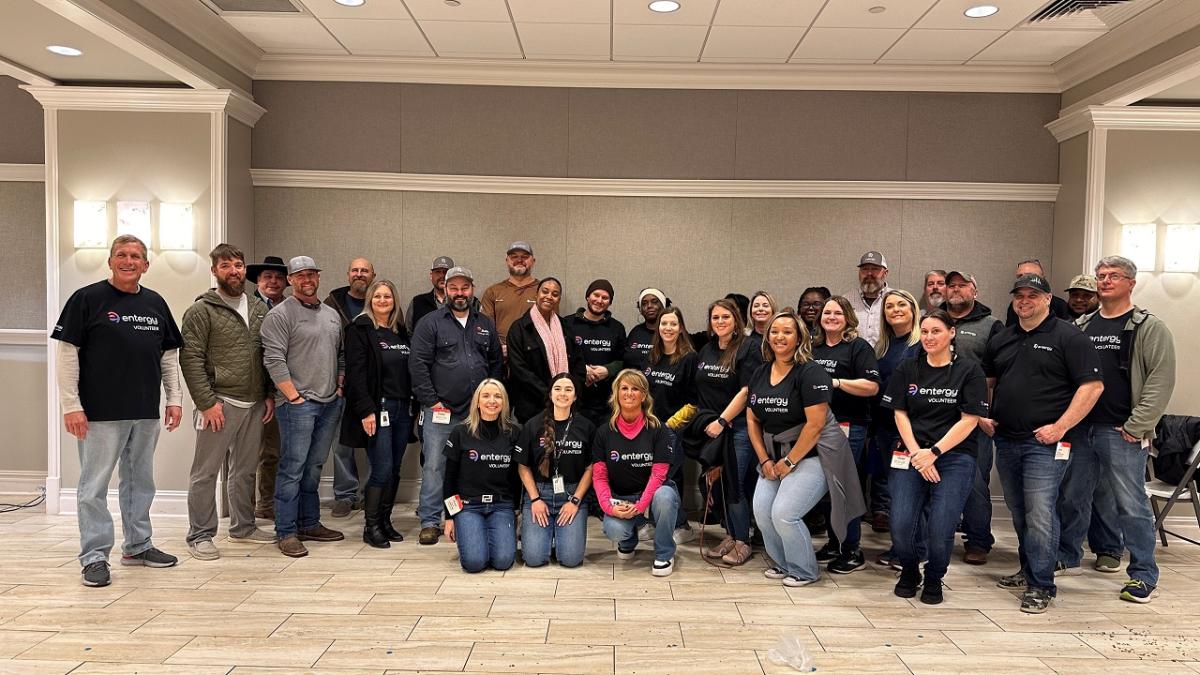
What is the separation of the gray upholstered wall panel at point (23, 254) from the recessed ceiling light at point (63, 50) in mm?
1571

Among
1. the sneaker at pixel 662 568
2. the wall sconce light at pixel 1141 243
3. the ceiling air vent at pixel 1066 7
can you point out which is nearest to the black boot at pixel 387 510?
the sneaker at pixel 662 568

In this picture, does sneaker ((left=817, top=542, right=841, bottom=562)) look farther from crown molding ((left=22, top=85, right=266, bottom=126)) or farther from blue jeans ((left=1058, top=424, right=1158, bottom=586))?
crown molding ((left=22, top=85, right=266, bottom=126))

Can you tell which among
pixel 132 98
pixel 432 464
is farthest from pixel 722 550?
pixel 132 98

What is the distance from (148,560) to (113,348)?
121cm

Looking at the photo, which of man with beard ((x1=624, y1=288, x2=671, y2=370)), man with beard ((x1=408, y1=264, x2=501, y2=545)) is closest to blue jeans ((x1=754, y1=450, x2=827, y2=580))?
man with beard ((x1=624, y1=288, x2=671, y2=370))

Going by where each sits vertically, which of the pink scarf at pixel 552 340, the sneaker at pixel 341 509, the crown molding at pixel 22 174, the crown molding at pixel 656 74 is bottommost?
the sneaker at pixel 341 509

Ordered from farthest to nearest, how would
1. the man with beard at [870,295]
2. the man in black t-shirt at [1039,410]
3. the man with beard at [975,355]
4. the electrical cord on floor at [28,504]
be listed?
the electrical cord on floor at [28,504]
the man with beard at [870,295]
the man with beard at [975,355]
the man in black t-shirt at [1039,410]

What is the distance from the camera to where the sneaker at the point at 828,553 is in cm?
467

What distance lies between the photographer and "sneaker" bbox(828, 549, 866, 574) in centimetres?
447

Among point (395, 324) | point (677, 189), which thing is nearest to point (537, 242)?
point (677, 189)

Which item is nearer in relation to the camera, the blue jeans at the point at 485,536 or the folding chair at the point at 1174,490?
the blue jeans at the point at 485,536

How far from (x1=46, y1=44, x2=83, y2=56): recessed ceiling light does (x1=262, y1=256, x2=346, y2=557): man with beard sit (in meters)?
1.92

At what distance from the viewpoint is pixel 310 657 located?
3.22m

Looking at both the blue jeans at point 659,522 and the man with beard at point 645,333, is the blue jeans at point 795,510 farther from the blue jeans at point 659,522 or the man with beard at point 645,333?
the man with beard at point 645,333
